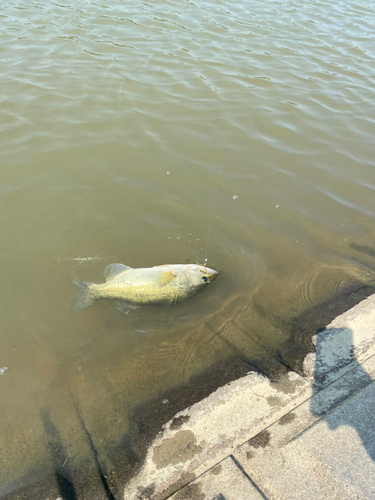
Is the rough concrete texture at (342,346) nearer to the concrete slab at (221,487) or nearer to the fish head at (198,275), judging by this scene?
the concrete slab at (221,487)

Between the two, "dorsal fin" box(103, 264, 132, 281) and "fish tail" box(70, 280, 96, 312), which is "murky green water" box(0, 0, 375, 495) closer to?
"fish tail" box(70, 280, 96, 312)

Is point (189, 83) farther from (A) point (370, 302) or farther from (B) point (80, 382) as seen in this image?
(B) point (80, 382)

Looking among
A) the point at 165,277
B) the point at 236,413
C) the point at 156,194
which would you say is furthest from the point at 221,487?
the point at 156,194

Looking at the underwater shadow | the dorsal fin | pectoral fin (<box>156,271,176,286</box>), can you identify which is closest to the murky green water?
the dorsal fin

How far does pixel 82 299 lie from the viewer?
517 centimetres

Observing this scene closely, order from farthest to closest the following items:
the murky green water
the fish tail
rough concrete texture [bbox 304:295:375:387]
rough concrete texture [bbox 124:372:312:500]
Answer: the fish tail
the murky green water
rough concrete texture [bbox 304:295:375:387]
rough concrete texture [bbox 124:372:312:500]

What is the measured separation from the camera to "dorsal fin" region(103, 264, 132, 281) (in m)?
5.45

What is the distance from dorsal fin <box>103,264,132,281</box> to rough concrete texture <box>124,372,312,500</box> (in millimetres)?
2360

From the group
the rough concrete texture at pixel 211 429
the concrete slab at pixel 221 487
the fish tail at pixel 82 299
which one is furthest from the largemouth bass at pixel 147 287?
the concrete slab at pixel 221 487

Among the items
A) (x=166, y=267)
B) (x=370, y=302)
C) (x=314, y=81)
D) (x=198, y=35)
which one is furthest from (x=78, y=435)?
(x=198, y=35)

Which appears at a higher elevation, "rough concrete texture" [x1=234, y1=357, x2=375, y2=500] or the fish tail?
"rough concrete texture" [x1=234, y1=357, x2=375, y2=500]

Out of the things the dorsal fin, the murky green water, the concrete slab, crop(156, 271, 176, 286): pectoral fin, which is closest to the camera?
the concrete slab

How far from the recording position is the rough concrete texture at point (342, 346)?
158 inches

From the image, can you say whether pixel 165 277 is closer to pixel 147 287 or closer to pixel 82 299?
pixel 147 287
